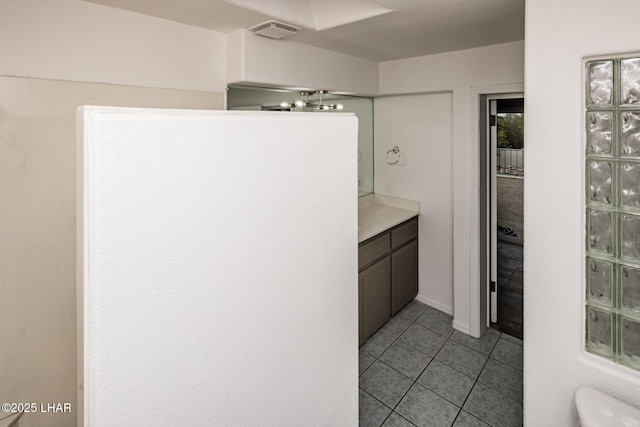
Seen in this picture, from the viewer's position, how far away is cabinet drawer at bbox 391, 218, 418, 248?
3.25 m

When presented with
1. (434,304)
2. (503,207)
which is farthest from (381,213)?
(503,207)

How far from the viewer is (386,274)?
317 centimetres

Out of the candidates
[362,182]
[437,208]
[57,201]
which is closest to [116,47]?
[57,201]

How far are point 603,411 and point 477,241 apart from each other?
187 cm

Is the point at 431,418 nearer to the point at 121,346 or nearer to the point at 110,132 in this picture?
the point at 121,346

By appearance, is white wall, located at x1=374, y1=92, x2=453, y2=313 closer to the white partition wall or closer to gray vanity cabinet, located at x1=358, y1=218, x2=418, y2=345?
gray vanity cabinet, located at x1=358, y1=218, x2=418, y2=345

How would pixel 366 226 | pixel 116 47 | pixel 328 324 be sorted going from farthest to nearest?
pixel 366 226
pixel 116 47
pixel 328 324

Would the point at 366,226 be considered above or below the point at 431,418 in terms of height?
above

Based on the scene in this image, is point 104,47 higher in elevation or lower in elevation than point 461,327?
higher

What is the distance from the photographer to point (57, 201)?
1646 millimetres

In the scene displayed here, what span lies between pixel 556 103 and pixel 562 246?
22.1 inches

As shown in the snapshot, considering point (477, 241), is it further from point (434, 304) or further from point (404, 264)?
point (434, 304)

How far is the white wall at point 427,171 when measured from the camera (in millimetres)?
3328

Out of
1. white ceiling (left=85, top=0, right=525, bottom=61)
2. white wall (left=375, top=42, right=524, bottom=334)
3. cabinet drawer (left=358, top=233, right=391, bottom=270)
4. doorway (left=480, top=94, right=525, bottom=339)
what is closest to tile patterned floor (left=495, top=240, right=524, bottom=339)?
doorway (left=480, top=94, right=525, bottom=339)
